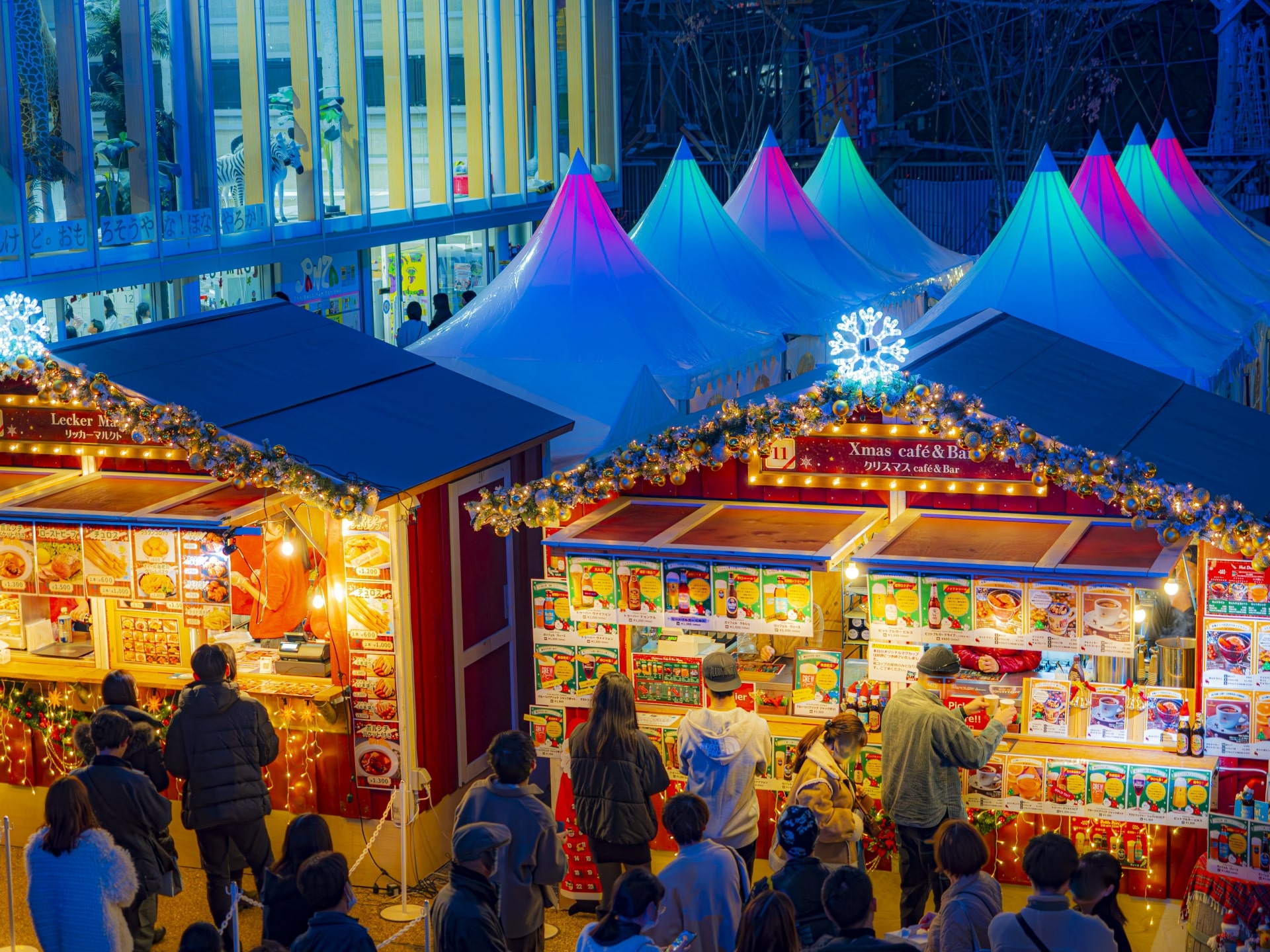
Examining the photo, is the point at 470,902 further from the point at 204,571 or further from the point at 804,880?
the point at 204,571

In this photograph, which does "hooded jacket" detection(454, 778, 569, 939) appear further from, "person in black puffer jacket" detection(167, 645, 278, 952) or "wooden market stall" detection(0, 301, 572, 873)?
"wooden market stall" detection(0, 301, 572, 873)

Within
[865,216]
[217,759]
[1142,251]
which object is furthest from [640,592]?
[865,216]

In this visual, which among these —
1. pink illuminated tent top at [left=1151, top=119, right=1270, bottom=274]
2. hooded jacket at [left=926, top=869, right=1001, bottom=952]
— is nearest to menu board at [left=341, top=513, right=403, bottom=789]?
hooded jacket at [left=926, top=869, right=1001, bottom=952]

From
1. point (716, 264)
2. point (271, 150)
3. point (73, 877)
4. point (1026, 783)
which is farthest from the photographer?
point (271, 150)

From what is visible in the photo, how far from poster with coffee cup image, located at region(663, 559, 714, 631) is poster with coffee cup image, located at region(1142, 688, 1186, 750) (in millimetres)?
2164

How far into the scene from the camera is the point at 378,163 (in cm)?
2228

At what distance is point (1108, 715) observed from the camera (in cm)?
723

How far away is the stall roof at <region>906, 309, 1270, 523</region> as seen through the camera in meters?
6.80

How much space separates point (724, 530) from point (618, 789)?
1.68 m

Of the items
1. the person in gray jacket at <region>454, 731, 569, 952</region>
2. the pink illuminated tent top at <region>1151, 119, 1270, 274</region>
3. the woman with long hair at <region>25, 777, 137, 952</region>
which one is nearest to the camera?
the woman with long hair at <region>25, 777, 137, 952</region>

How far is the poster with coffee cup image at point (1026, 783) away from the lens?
23.5 ft

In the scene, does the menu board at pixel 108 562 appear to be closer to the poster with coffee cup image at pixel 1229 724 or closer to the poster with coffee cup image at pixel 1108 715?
the poster with coffee cup image at pixel 1108 715

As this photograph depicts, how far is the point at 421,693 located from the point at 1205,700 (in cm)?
396

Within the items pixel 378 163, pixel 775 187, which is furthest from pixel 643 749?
pixel 378 163
